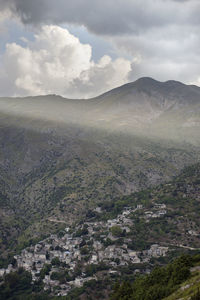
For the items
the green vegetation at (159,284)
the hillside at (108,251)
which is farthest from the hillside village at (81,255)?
the green vegetation at (159,284)

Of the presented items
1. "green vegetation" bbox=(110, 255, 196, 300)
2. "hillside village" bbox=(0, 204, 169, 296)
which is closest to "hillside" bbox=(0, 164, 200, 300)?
"hillside village" bbox=(0, 204, 169, 296)

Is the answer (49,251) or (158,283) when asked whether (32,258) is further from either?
(158,283)

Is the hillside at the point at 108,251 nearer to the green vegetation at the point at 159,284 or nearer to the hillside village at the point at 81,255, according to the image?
the hillside village at the point at 81,255

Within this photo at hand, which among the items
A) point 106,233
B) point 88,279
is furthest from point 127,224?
point 88,279

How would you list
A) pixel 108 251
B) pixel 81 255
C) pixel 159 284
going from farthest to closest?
1. pixel 81 255
2. pixel 108 251
3. pixel 159 284

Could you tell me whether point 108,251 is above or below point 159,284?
below

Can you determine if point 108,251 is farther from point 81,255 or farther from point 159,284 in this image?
point 159,284

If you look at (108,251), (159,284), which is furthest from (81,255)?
(159,284)

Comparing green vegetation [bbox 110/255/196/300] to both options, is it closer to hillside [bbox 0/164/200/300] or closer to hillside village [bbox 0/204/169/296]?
hillside [bbox 0/164/200/300]
